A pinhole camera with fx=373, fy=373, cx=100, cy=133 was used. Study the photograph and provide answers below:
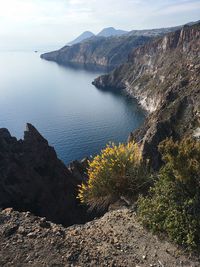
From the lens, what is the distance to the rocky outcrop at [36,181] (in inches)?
1758

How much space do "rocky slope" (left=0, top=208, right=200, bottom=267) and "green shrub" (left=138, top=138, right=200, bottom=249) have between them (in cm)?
73

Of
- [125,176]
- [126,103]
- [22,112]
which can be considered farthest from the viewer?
[126,103]

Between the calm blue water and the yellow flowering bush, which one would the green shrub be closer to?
the yellow flowering bush

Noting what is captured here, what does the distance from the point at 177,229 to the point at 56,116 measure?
5154 inches

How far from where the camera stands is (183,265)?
652 inches

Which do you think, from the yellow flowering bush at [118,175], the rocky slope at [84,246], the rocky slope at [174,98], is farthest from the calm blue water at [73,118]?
the rocky slope at [84,246]

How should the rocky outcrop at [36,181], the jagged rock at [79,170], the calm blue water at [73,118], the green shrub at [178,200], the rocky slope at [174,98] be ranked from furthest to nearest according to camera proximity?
the calm blue water at [73,118] → the rocky slope at [174,98] → the jagged rock at [79,170] → the rocky outcrop at [36,181] → the green shrub at [178,200]

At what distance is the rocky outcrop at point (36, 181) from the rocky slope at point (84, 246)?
73.7 feet

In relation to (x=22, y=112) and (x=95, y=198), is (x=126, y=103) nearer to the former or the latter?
(x=22, y=112)

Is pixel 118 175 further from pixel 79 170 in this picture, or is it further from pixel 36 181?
pixel 79 170

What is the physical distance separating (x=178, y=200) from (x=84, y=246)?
5.11m

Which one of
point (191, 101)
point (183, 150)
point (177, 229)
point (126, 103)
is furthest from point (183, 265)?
point (126, 103)

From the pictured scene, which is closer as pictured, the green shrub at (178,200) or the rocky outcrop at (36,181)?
the green shrub at (178,200)

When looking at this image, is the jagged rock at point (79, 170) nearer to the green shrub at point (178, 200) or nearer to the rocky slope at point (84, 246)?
the rocky slope at point (84, 246)
